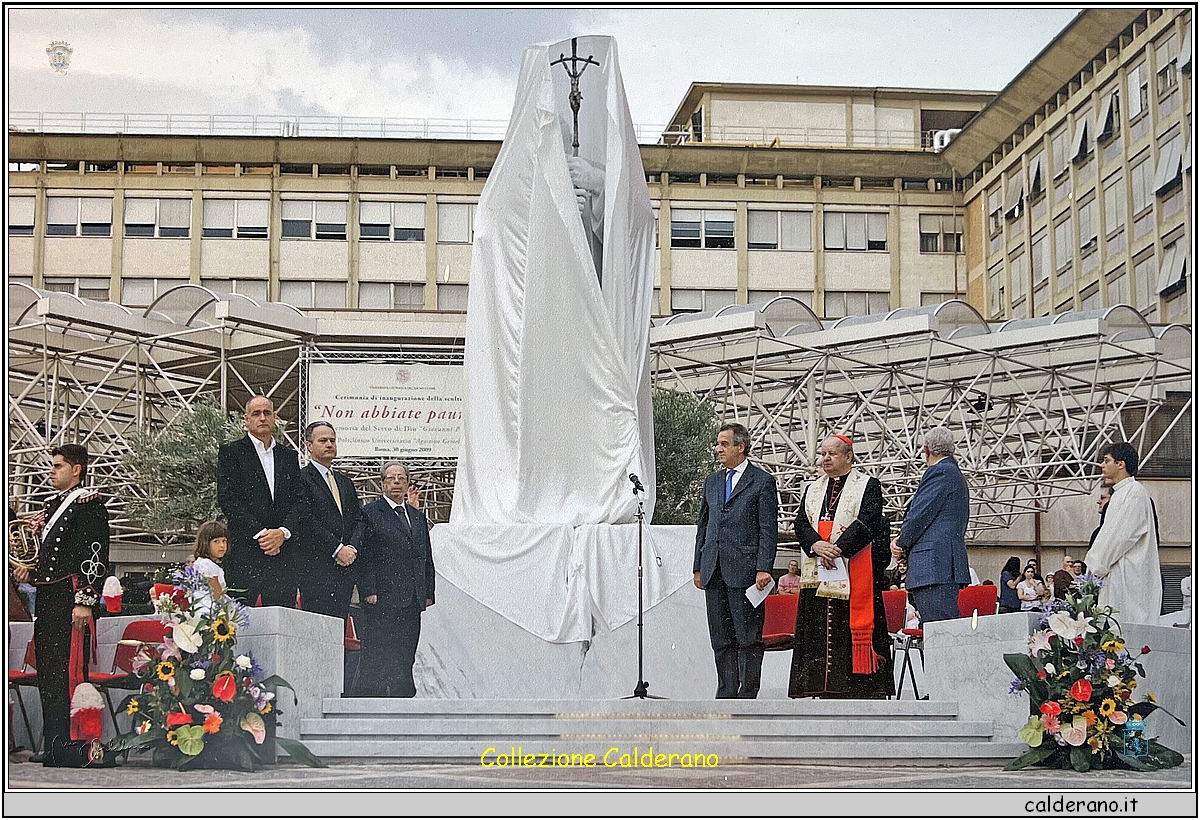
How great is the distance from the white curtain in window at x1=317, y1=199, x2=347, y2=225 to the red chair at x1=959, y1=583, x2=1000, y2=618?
1549 inches

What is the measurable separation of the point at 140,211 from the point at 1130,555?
4259 centimetres

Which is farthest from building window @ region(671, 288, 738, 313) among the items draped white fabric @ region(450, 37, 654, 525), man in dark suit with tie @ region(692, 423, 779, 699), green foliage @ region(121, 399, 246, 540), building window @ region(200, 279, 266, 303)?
man in dark suit with tie @ region(692, 423, 779, 699)

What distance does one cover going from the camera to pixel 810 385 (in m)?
31.2

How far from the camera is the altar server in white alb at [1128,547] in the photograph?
32.9 ft

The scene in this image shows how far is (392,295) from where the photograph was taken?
160 feet

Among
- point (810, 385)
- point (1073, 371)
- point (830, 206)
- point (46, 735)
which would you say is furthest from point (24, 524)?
point (830, 206)

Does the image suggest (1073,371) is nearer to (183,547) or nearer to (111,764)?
(183,547)

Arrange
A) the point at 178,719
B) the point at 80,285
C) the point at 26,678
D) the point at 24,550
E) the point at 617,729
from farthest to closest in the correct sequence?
the point at 80,285 → the point at 24,550 → the point at 26,678 → the point at 617,729 → the point at 178,719

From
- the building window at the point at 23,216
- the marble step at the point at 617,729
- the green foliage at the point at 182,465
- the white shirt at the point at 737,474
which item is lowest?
the marble step at the point at 617,729

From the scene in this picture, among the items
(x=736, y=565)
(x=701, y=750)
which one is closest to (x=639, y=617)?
(x=736, y=565)

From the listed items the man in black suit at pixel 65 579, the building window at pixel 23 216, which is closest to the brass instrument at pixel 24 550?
the man in black suit at pixel 65 579

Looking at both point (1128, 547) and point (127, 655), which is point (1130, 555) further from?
point (127, 655)

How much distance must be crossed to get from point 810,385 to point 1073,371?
660cm

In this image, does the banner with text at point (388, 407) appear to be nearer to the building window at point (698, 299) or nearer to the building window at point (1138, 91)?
the building window at point (698, 299)
